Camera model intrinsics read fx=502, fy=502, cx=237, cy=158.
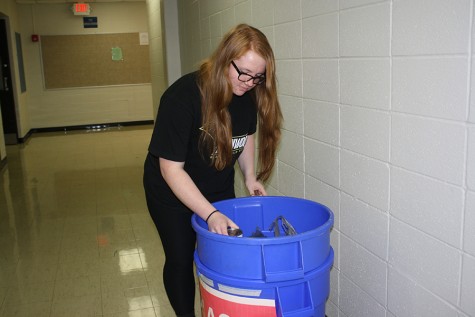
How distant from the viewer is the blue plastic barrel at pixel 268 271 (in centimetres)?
136

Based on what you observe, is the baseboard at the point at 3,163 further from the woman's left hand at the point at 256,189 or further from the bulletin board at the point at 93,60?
the woman's left hand at the point at 256,189

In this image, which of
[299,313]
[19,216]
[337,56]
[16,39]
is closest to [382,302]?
[299,313]

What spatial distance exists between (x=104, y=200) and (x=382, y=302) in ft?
11.6

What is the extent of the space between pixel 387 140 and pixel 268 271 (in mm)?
649

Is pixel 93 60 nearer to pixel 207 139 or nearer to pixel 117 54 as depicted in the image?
pixel 117 54

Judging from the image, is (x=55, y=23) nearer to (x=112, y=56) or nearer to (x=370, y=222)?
(x=112, y=56)

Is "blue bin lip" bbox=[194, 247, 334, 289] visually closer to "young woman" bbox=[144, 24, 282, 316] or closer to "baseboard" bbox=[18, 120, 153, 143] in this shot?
"young woman" bbox=[144, 24, 282, 316]

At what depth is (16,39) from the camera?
29.1 feet

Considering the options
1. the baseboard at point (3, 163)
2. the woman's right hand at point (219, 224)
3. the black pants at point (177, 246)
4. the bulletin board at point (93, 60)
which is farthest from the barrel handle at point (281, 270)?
the bulletin board at point (93, 60)

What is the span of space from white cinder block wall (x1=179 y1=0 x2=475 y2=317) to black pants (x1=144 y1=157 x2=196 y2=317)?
640 millimetres

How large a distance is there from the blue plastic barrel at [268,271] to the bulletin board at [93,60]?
8.92 meters

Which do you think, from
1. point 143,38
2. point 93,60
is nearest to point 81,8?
point 93,60

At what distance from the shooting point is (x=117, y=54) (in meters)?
9.88

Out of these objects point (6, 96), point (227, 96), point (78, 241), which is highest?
point (227, 96)
